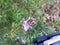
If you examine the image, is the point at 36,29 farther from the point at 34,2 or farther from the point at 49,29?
the point at 34,2

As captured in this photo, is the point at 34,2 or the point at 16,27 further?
the point at 34,2

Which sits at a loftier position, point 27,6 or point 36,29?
point 27,6

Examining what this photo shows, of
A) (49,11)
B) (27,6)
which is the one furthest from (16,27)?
(49,11)

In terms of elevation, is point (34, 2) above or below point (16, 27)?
above

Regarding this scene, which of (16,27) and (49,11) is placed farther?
(49,11)

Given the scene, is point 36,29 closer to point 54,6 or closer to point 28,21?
point 28,21

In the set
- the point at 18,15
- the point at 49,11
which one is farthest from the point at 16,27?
the point at 49,11
